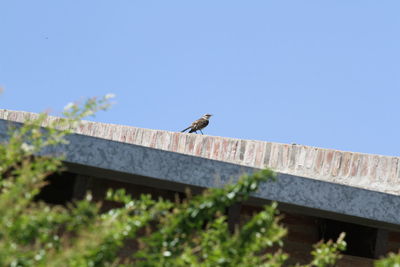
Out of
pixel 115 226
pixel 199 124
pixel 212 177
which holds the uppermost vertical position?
pixel 199 124

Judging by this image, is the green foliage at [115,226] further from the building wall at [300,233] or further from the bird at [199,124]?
the bird at [199,124]

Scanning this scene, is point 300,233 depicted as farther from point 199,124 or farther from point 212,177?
point 199,124

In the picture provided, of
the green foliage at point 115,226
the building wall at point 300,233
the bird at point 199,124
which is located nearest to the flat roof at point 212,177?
the building wall at point 300,233

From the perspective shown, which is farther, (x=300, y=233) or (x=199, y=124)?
(x=199, y=124)

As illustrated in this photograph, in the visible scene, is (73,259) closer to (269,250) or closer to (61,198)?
(61,198)

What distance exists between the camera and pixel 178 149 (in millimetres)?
10281

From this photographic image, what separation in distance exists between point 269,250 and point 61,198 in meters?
1.82

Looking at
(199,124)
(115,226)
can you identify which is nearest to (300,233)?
(115,226)

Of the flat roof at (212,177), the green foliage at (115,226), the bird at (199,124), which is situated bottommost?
the green foliage at (115,226)

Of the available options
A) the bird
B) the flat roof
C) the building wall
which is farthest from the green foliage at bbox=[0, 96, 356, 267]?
the bird

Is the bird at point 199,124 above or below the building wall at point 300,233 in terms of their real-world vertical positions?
above

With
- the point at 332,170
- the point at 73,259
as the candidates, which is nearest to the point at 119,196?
the point at 73,259

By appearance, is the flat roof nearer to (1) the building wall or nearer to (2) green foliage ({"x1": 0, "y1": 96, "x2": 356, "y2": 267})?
(1) the building wall

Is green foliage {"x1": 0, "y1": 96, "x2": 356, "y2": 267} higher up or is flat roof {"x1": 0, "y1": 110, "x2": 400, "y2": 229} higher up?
flat roof {"x1": 0, "y1": 110, "x2": 400, "y2": 229}
